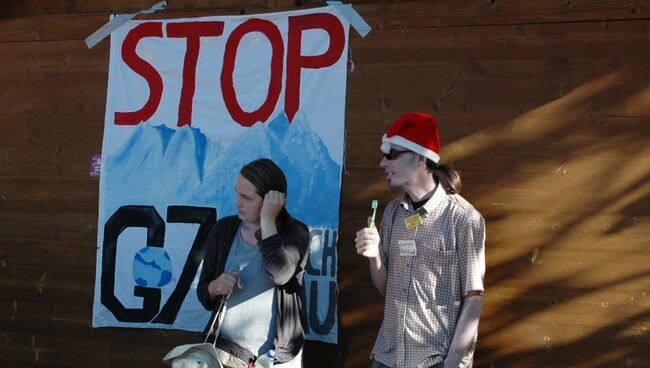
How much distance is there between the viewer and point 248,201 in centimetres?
388

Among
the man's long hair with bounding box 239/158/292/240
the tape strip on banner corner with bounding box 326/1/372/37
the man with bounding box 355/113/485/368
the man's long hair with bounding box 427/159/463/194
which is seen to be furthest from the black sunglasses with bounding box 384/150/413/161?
the tape strip on banner corner with bounding box 326/1/372/37

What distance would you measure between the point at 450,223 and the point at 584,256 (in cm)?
88

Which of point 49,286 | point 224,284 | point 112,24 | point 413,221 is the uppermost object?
point 112,24

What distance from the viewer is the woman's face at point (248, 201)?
12.7ft

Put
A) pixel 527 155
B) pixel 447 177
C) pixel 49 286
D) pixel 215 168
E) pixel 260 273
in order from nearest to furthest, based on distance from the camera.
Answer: pixel 260 273 → pixel 447 177 → pixel 527 155 → pixel 215 168 → pixel 49 286

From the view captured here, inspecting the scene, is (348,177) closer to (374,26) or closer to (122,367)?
(374,26)

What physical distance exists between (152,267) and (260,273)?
4.31 ft

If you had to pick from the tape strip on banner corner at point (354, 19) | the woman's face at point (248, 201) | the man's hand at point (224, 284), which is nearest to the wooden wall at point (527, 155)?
the tape strip on banner corner at point (354, 19)

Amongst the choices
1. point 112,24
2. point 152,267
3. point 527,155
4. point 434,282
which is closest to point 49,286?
point 152,267

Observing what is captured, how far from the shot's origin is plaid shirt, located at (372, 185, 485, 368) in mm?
3645

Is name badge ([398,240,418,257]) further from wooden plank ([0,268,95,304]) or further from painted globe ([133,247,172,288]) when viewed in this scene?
wooden plank ([0,268,95,304])

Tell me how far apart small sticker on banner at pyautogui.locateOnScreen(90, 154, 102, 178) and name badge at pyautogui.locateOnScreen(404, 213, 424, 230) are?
217cm

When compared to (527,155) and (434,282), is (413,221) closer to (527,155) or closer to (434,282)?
(434,282)

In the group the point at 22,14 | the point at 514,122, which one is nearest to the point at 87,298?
the point at 22,14
